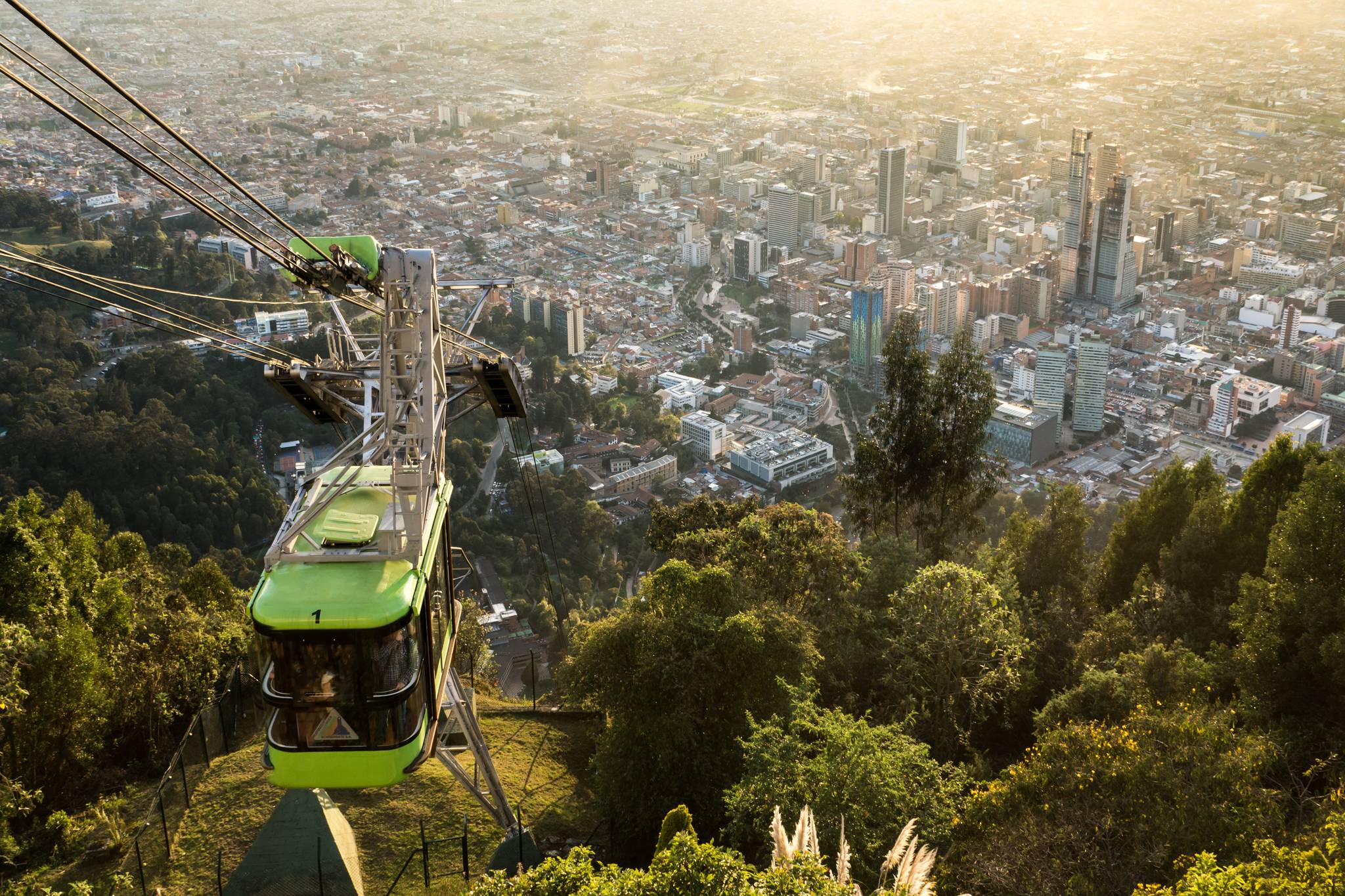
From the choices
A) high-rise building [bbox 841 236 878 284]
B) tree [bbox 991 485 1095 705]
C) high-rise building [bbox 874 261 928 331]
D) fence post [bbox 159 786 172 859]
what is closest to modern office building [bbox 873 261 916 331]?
high-rise building [bbox 874 261 928 331]

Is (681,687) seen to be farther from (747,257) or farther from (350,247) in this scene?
(747,257)

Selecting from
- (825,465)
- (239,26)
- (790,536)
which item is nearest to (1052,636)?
(790,536)

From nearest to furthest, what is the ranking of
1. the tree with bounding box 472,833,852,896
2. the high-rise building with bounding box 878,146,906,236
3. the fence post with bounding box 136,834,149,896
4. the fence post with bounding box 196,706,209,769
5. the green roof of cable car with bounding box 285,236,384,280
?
the tree with bounding box 472,833,852,896 → the green roof of cable car with bounding box 285,236,384,280 → the fence post with bounding box 136,834,149,896 → the fence post with bounding box 196,706,209,769 → the high-rise building with bounding box 878,146,906,236

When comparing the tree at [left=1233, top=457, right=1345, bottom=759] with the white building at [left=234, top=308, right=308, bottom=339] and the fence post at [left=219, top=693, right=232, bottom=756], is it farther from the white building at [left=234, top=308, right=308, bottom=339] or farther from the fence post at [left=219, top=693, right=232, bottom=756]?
the white building at [left=234, top=308, right=308, bottom=339]

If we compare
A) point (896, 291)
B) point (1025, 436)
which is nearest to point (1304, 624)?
point (1025, 436)

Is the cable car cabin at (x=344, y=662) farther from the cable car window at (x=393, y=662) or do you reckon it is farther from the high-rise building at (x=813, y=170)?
the high-rise building at (x=813, y=170)

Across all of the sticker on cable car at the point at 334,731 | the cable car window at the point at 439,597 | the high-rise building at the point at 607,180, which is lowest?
the high-rise building at the point at 607,180

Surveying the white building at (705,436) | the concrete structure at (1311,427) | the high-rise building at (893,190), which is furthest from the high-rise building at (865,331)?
the high-rise building at (893,190)
